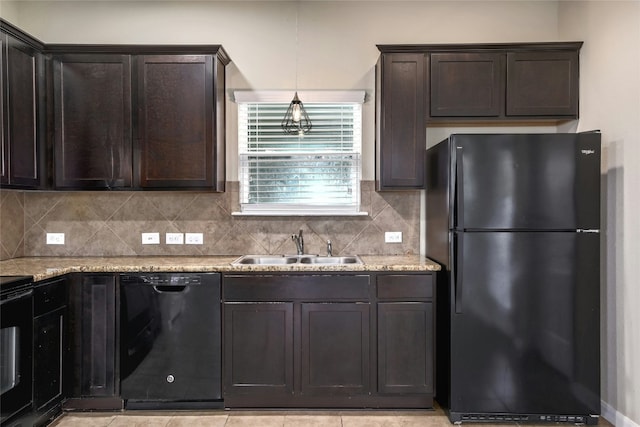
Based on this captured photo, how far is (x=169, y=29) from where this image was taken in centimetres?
345

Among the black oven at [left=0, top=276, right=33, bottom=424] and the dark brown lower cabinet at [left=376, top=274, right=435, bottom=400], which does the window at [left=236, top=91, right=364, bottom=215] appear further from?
the black oven at [left=0, top=276, right=33, bottom=424]

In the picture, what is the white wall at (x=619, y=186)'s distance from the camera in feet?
8.08

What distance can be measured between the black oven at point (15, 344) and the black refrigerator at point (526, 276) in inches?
101

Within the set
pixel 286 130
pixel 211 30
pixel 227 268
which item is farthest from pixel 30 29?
pixel 227 268

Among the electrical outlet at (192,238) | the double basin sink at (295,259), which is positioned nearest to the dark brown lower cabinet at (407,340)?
the double basin sink at (295,259)

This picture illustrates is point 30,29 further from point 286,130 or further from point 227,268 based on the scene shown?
point 227,268

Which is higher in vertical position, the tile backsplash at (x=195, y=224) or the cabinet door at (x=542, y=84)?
the cabinet door at (x=542, y=84)

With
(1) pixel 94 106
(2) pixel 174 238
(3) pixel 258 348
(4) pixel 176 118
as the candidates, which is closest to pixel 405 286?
(3) pixel 258 348

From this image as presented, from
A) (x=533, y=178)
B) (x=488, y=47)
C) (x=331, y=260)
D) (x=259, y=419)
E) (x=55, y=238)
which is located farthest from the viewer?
(x=55, y=238)

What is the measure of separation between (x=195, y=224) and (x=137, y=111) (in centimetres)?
98

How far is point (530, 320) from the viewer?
8.48 feet

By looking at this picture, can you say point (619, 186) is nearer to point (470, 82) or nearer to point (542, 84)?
point (542, 84)

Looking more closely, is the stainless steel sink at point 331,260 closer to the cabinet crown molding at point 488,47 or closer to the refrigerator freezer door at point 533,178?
the refrigerator freezer door at point 533,178

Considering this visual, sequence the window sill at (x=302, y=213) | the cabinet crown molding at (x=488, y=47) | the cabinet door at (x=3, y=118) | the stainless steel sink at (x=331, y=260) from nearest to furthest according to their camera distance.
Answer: the cabinet door at (x=3, y=118) → the cabinet crown molding at (x=488, y=47) → the stainless steel sink at (x=331, y=260) → the window sill at (x=302, y=213)
